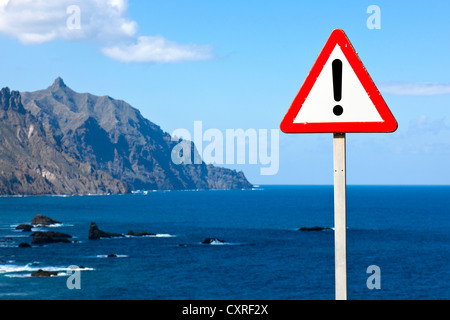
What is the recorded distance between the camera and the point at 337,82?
540cm

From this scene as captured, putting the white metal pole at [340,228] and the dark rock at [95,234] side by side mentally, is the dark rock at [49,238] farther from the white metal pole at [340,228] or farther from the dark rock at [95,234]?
the white metal pole at [340,228]

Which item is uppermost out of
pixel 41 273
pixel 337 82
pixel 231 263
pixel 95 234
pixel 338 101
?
pixel 337 82

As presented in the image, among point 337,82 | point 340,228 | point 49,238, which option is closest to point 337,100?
point 337,82

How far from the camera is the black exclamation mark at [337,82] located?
5375 millimetres

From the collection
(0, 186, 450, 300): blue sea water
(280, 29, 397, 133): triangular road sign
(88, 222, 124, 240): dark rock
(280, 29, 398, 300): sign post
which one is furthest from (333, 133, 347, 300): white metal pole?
(88, 222, 124, 240): dark rock

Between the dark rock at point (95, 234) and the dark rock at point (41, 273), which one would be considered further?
the dark rock at point (95, 234)

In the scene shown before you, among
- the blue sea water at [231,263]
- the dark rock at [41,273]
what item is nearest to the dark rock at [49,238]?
the blue sea water at [231,263]

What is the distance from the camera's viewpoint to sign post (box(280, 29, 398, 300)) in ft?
17.3

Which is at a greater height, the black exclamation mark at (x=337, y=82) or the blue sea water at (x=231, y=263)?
the black exclamation mark at (x=337, y=82)

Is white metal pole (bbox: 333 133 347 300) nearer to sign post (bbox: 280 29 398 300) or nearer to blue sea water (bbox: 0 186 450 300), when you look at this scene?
sign post (bbox: 280 29 398 300)

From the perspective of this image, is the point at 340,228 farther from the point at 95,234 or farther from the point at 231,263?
the point at 95,234

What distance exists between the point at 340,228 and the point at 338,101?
128cm
